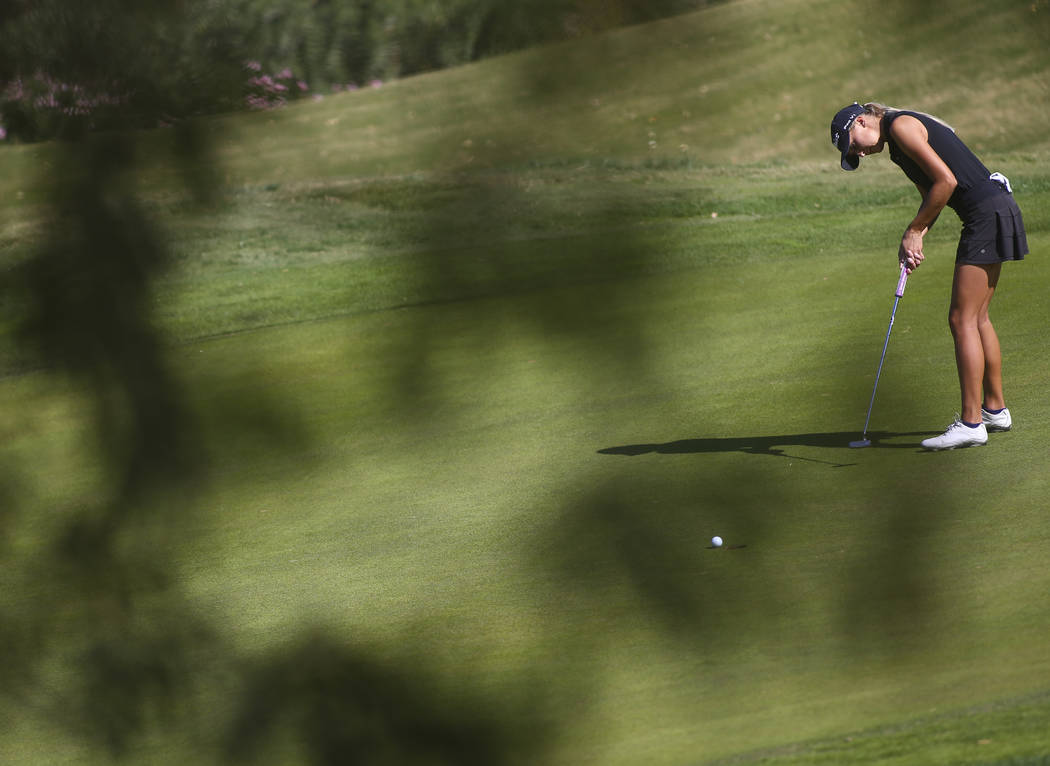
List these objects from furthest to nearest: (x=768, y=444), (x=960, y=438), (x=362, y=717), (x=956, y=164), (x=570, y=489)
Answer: (x=768, y=444)
(x=570, y=489)
(x=956, y=164)
(x=960, y=438)
(x=362, y=717)

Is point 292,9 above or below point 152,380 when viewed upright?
above

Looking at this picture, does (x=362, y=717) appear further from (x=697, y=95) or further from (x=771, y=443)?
(x=697, y=95)

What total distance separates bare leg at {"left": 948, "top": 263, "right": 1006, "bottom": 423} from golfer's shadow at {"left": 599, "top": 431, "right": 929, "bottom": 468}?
305 mm

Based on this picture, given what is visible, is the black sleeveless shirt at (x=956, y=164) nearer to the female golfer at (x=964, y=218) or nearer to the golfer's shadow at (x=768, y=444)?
the female golfer at (x=964, y=218)

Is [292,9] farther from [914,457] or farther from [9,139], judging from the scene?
[914,457]

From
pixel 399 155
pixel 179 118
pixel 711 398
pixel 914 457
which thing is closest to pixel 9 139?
pixel 179 118

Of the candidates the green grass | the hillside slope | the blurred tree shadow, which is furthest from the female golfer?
the blurred tree shadow

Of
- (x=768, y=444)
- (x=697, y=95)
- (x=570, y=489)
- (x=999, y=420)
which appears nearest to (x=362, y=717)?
(x=570, y=489)

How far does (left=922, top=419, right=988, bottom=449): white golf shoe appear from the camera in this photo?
17.4 feet

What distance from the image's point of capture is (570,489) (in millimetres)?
5586

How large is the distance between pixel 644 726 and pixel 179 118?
77.8 inches

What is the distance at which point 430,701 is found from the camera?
378 centimetres

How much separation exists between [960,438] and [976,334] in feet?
1.57

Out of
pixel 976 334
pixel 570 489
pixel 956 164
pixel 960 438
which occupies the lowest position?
pixel 570 489
